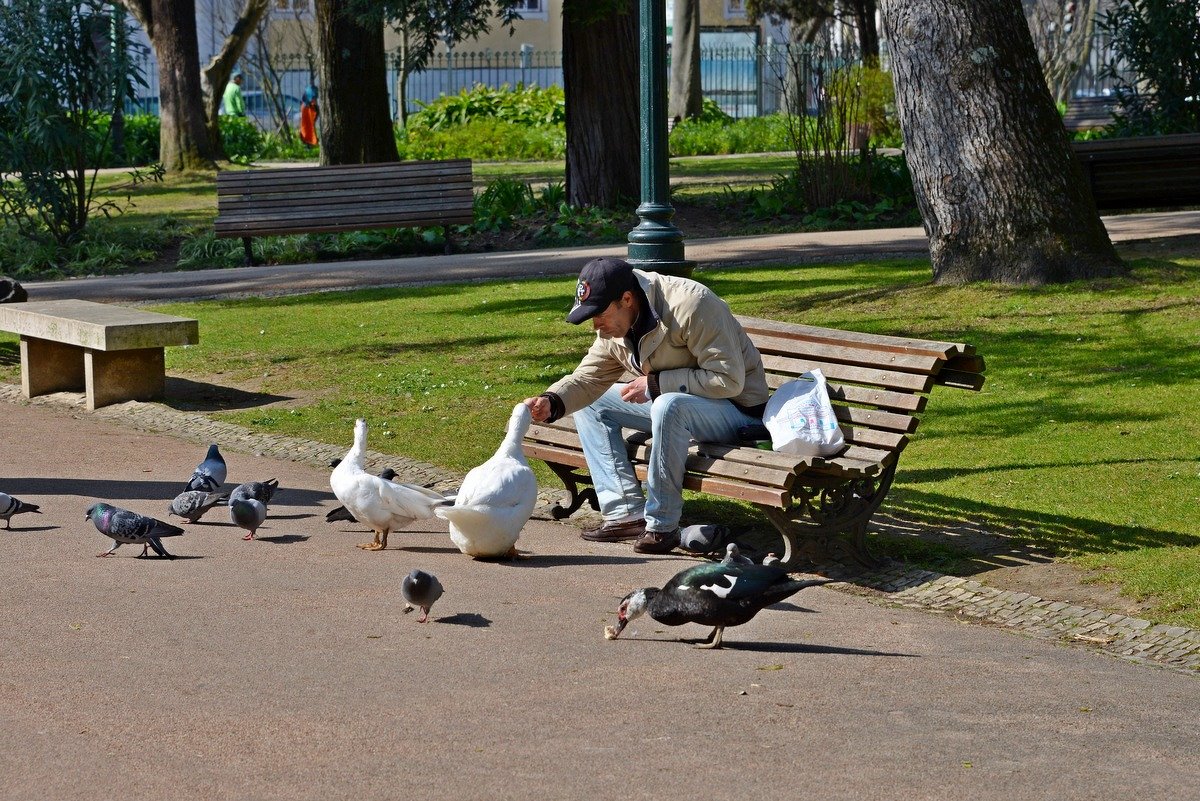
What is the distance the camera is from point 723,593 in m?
5.21

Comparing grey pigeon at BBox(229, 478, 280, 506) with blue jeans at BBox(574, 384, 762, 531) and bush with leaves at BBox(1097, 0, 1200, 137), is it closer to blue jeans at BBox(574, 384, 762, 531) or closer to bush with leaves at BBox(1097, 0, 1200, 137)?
blue jeans at BBox(574, 384, 762, 531)

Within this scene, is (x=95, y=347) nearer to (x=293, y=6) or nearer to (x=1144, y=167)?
(x=1144, y=167)

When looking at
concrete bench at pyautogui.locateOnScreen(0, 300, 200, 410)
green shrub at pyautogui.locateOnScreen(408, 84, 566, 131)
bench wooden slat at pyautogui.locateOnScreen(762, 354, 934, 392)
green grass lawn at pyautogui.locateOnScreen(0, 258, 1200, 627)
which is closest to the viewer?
bench wooden slat at pyautogui.locateOnScreen(762, 354, 934, 392)

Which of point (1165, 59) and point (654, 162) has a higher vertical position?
point (1165, 59)

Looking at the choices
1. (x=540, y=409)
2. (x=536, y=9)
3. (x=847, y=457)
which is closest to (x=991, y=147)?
(x=847, y=457)

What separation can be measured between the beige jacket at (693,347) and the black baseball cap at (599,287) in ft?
0.57

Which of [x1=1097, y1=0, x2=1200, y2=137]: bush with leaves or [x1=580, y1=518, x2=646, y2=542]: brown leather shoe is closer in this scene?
[x1=580, y1=518, x2=646, y2=542]: brown leather shoe

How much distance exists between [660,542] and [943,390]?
3978 millimetres

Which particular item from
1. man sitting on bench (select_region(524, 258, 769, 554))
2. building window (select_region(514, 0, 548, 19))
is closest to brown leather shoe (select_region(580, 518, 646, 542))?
man sitting on bench (select_region(524, 258, 769, 554))

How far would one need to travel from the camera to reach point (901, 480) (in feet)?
26.2

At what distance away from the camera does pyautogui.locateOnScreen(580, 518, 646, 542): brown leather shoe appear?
696cm

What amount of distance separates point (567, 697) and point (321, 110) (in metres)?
17.1

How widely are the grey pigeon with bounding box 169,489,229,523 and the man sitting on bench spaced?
1.62m

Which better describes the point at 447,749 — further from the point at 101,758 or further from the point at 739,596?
the point at 739,596
